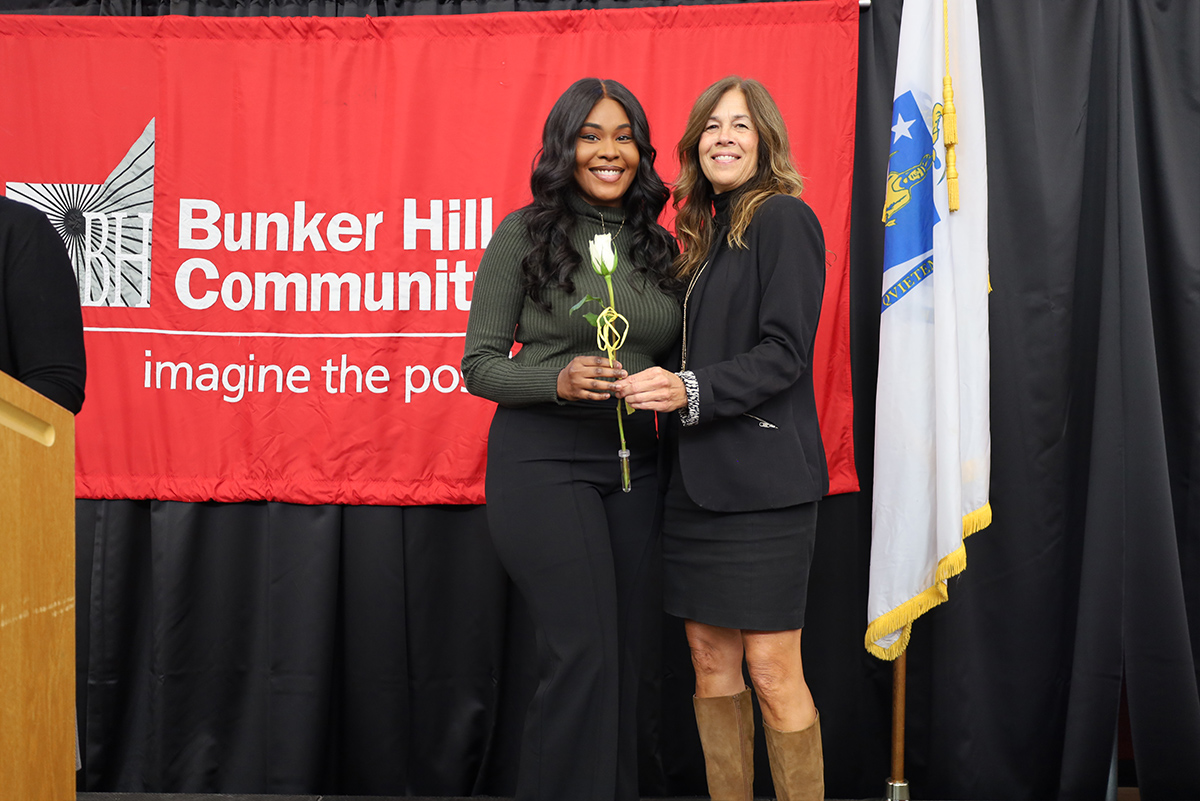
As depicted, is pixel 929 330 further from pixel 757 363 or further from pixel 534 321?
pixel 534 321

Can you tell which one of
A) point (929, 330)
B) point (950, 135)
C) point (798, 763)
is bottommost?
point (798, 763)

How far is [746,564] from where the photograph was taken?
171cm

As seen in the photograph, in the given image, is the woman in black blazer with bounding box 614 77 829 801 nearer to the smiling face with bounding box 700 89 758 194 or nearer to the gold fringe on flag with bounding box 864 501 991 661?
the smiling face with bounding box 700 89 758 194

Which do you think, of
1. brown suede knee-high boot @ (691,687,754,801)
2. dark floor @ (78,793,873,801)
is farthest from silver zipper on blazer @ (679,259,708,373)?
dark floor @ (78,793,873,801)

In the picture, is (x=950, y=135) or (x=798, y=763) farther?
(x=950, y=135)

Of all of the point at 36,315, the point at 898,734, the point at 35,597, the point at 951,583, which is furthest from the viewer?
the point at 951,583

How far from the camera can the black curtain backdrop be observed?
2.40 m

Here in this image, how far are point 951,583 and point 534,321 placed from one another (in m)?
1.51

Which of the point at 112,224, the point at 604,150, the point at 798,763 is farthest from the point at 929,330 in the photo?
the point at 112,224

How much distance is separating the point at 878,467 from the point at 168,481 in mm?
1983

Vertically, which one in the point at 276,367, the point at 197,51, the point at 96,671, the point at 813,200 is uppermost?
the point at 197,51

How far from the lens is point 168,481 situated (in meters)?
2.53

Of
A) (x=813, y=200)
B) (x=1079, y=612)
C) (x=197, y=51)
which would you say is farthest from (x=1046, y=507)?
(x=197, y=51)

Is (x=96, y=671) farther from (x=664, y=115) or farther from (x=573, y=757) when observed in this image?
(x=664, y=115)
